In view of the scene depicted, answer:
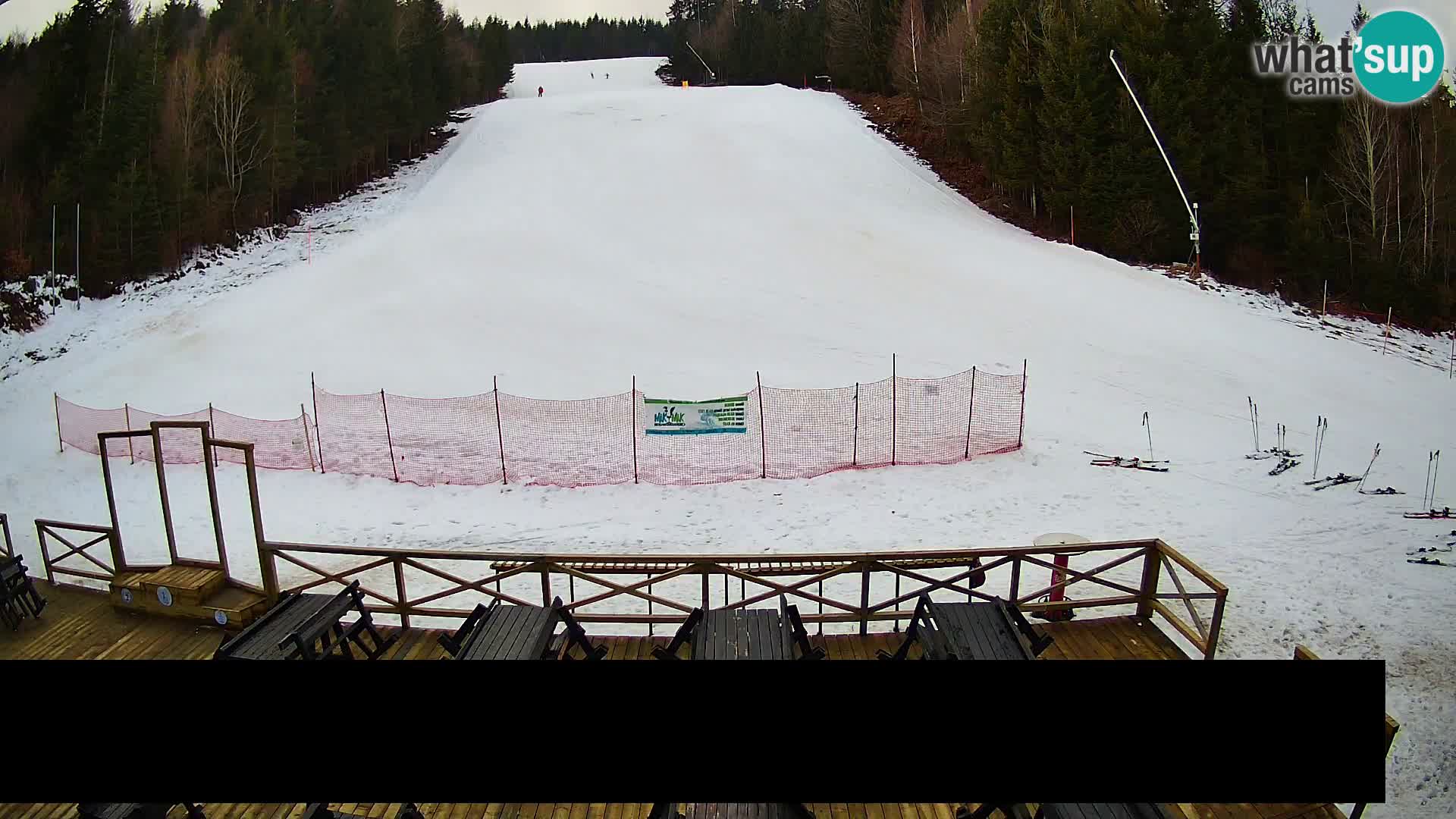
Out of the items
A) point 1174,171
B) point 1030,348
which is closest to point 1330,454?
point 1030,348

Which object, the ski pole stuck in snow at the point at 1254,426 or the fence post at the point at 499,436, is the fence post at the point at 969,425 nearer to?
the ski pole stuck in snow at the point at 1254,426

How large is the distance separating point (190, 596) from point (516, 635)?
2.60 metres

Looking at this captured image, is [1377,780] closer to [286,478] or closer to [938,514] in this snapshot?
[938,514]

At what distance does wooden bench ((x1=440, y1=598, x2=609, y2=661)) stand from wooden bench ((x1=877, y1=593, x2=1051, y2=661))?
67.9 inches

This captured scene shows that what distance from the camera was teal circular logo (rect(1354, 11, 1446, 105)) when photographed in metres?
4.55

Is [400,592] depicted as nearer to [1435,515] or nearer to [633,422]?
[633,422]

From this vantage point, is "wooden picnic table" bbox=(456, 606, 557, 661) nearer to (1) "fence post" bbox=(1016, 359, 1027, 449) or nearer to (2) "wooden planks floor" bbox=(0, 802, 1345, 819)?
(2) "wooden planks floor" bbox=(0, 802, 1345, 819)

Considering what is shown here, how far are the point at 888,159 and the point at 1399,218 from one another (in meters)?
17.3

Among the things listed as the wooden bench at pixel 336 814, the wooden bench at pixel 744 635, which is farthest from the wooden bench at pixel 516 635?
the wooden bench at pixel 336 814

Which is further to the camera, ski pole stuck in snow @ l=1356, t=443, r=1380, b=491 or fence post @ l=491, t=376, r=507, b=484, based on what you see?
fence post @ l=491, t=376, r=507, b=484

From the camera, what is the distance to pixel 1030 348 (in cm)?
1566

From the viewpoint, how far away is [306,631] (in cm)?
469

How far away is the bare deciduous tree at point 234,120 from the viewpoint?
21.6 m

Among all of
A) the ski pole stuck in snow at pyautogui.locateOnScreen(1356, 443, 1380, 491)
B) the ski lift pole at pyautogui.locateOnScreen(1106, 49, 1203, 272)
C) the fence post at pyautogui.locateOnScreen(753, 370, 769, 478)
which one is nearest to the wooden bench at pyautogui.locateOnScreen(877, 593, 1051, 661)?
the fence post at pyautogui.locateOnScreen(753, 370, 769, 478)
